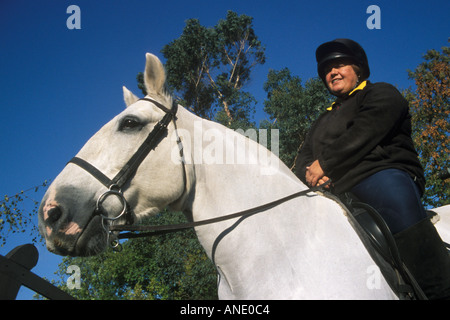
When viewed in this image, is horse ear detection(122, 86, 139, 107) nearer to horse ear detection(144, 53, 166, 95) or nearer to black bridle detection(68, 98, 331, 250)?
horse ear detection(144, 53, 166, 95)

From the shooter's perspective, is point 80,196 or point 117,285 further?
point 117,285

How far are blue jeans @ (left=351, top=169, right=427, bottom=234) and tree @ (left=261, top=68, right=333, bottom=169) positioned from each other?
1425 centimetres

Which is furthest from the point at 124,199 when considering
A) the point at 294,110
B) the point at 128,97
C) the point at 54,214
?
the point at 294,110

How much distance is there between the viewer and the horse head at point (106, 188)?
220 cm

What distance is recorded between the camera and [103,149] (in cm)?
240

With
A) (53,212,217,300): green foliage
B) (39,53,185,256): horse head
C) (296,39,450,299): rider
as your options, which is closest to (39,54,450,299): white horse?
(39,53,185,256): horse head

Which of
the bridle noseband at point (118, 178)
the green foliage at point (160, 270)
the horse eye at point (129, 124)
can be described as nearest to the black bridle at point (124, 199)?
the bridle noseband at point (118, 178)

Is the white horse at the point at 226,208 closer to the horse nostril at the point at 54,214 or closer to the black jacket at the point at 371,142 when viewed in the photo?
the horse nostril at the point at 54,214

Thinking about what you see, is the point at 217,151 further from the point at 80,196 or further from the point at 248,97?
the point at 248,97

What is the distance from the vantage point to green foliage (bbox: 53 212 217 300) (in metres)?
16.7
